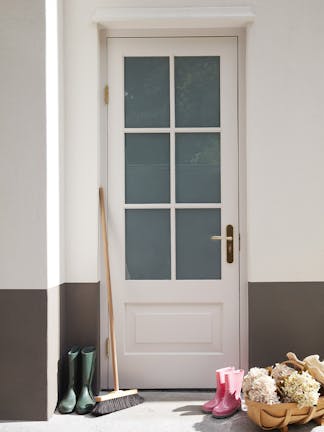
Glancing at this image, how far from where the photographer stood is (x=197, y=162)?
3.40 metres

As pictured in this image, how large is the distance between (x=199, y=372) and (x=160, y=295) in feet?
1.73

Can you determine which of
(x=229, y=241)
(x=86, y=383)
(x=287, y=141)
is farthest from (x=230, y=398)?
(x=287, y=141)

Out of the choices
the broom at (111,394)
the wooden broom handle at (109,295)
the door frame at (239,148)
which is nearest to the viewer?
the broom at (111,394)

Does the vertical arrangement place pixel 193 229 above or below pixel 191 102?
below

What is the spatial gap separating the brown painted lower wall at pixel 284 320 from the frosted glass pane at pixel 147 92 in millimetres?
1193

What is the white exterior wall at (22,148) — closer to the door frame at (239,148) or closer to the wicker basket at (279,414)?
the door frame at (239,148)

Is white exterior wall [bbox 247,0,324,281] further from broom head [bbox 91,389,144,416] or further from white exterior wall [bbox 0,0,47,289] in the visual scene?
white exterior wall [bbox 0,0,47,289]

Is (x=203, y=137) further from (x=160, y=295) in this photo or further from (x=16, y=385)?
(x=16, y=385)

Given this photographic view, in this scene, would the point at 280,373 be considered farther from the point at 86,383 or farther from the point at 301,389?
the point at 86,383

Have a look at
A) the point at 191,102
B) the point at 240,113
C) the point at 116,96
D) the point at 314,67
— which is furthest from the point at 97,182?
the point at 314,67

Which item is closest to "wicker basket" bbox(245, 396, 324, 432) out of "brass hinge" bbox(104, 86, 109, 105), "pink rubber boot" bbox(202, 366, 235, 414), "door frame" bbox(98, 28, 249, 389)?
"pink rubber boot" bbox(202, 366, 235, 414)

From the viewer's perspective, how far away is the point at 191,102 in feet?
11.2

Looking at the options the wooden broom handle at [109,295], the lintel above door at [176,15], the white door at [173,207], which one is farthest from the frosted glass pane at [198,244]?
the lintel above door at [176,15]

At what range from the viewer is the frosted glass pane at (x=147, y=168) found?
3393 mm
